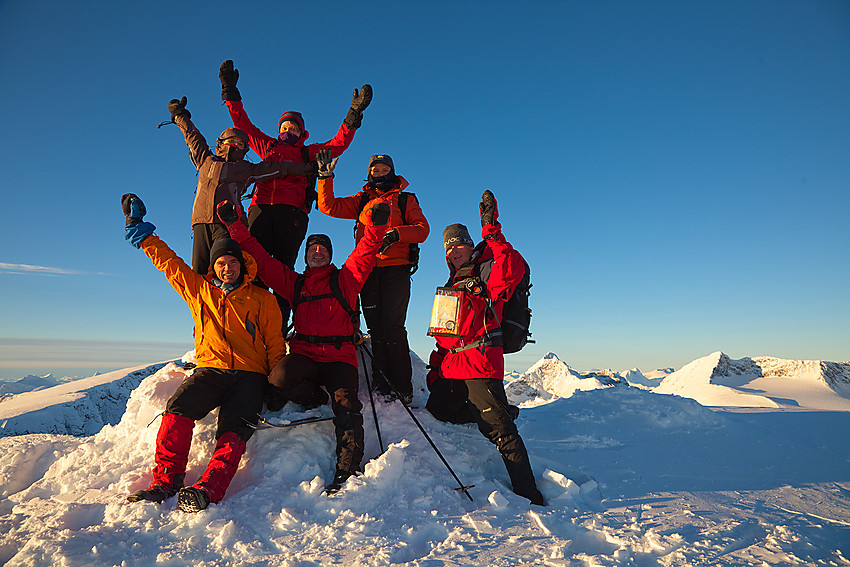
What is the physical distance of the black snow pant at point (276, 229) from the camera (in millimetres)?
5086

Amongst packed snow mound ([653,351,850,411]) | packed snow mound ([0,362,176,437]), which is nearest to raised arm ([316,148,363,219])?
packed snow mound ([653,351,850,411])

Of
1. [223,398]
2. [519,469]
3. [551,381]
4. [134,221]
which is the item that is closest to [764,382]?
[551,381]

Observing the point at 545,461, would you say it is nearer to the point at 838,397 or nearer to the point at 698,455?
the point at 698,455

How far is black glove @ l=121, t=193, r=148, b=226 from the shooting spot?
427 cm

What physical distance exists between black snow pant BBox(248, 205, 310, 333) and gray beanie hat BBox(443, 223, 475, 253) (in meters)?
1.75

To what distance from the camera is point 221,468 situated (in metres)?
3.44

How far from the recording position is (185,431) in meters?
3.67

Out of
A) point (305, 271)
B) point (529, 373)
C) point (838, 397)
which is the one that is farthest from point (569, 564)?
point (529, 373)

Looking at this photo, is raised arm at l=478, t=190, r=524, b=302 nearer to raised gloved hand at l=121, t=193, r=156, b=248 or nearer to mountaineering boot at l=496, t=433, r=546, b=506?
mountaineering boot at l=496, t=433, r=546, b=506

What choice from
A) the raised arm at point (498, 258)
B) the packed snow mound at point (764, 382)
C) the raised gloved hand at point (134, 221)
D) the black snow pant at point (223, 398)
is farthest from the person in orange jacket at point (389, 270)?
the packed snow mound at point (764, 382)

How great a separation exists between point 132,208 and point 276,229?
4.55ft

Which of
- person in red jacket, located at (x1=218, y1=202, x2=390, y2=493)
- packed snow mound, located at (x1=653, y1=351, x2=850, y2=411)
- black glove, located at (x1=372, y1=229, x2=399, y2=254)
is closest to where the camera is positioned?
person in red jacket, located at (x1=218, y1=202, x2=390, y2=493)

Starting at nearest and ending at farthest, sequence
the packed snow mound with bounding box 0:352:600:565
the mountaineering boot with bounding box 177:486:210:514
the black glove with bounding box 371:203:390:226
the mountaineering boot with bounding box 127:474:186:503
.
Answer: the packed snow mound with bounding box 0:352:600:565 → the mountaineering boot with bounding box 177:486:210:514 → the mountaineering boot with bounding box 127:474:186:503 → the black glove with bounding box 371:203:390:226

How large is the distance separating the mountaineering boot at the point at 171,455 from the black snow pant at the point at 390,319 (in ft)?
A: 6.30
